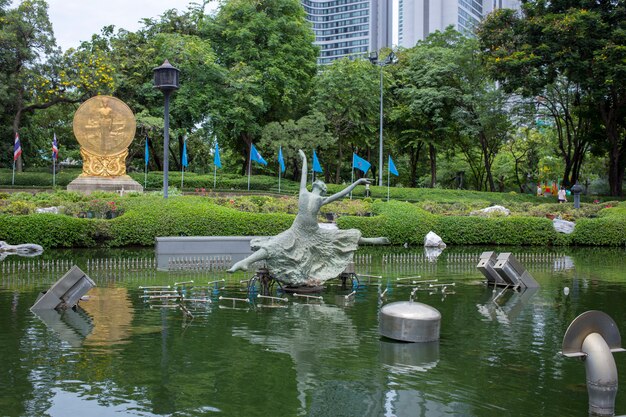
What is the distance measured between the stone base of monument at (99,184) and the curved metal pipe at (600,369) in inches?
1034

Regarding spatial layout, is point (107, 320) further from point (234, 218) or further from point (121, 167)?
point (121, 167)

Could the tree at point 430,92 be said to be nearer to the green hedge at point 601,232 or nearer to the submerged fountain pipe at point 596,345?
the green hedge at point 601,232

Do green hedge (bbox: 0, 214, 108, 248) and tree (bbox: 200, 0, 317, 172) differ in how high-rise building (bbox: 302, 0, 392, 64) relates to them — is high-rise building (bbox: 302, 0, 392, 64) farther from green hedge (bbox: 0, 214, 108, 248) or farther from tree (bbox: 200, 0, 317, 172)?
green hedge (bbox: 0, 214, 108, 248)

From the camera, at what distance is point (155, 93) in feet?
130

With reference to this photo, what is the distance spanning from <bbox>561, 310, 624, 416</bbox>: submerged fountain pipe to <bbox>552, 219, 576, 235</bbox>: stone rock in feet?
72.4

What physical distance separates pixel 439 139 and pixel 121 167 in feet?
74.0

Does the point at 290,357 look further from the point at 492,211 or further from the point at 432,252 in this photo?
the point at 492,211

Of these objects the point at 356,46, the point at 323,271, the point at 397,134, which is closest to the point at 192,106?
the point at 397,134

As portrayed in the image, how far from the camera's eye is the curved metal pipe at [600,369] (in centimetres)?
612

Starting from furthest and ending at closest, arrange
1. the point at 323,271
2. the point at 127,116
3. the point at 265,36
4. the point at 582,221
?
the point at 265,36, the point at 127,116, the point at 582,221, the point at 323,271

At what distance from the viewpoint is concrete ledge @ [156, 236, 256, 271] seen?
757 inches

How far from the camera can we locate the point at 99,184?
97.8 feet

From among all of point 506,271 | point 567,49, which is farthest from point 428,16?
point 506,271

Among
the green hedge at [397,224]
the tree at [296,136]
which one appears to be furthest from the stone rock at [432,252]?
the tree at [296,136]
